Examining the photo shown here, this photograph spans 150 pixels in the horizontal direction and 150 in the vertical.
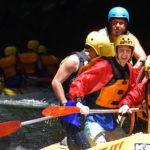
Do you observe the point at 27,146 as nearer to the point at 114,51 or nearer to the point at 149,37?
the point at 114,51

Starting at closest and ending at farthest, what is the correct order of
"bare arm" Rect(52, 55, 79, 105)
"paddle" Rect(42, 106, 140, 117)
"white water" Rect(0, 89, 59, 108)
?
1. "paddle" Rect(42, 106, 140, 117)
2. "bare arm" Rect(52, 55, 79, 105)
3. "white water" Rect(0, 89, 59, 108)

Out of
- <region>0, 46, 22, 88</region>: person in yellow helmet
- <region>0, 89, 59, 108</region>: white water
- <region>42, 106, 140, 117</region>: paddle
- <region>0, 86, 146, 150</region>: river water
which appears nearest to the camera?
<region>42, 106, 140, 117</region>: paddle

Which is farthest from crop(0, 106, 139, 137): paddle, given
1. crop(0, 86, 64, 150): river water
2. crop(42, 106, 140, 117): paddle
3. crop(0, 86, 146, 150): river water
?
crop(0, 86, 64, 150): river water

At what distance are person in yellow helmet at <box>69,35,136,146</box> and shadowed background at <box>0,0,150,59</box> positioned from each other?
8.54 m

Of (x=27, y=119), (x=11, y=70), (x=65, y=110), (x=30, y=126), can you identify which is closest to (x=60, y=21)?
(x=11, y=70)

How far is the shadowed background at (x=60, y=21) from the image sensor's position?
12.7m

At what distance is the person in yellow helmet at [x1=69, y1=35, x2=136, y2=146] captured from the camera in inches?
142

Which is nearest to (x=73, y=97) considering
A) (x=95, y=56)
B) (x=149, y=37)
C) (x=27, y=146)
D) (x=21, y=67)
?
(x=95, y=56)

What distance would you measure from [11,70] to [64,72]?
665 cm

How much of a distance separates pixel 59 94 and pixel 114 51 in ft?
2.19

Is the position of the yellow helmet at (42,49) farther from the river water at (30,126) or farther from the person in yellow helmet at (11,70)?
the river water at (30,126)

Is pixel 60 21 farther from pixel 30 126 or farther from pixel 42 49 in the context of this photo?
pixel 30 126

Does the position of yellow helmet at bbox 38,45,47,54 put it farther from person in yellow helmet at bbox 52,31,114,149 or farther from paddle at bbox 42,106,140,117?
paddle at bbox 42,106,140,117

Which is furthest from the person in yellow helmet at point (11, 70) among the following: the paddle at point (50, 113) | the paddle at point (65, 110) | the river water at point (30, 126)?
the paddle at point (65, 110)
